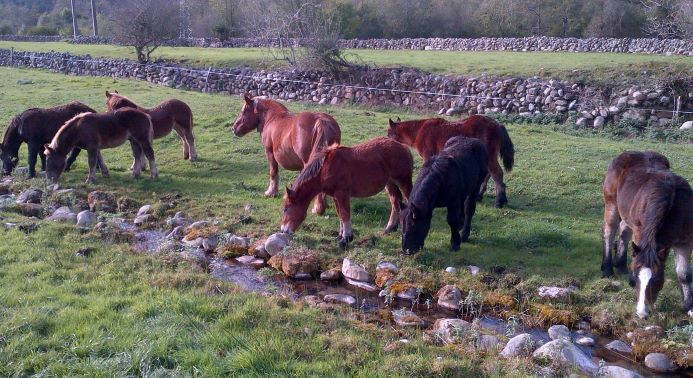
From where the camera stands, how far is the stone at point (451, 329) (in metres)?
5.75

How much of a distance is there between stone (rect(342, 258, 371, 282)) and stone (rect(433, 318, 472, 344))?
1569 millimetres

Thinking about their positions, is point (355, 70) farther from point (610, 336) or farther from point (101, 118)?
point (610, 336)

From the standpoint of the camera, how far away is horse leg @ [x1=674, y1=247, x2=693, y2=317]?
21.9 ft

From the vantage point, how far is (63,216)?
31.1 ft

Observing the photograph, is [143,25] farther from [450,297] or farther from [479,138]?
[450,297]

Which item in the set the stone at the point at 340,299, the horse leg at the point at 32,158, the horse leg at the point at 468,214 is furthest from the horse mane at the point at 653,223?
the horse leg at the point at 32,158

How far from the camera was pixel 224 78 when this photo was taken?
26.8 meters

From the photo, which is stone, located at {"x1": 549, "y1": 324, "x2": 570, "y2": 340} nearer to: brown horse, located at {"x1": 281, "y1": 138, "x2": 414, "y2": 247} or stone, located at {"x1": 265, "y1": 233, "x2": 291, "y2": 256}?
brown horse, located at {"x1": 281, "y1": 138, "x2": 414, "y2": 247}

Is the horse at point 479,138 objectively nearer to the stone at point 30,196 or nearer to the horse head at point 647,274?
the horse head at point 647,274

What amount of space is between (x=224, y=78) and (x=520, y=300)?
859 inches

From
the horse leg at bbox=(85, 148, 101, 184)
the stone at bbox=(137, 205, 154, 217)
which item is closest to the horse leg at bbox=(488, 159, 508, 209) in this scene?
the stone at bbox=(137, 205, 154, 217)

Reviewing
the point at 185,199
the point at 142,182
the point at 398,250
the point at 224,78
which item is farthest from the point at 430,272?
the point at 224,78

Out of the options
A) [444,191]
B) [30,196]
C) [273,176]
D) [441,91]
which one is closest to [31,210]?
[30,196]

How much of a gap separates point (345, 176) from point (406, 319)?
274cm
